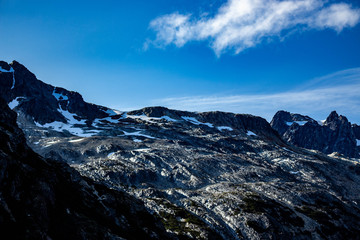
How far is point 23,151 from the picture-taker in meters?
38.0

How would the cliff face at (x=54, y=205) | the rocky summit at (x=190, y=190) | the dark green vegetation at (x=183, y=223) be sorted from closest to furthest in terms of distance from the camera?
the cliff face at (x=54, y=205) → the rocky summit at (x=190, y=190) → the dark green vegetation at (x=183, y=223)

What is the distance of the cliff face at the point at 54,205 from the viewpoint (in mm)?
26047

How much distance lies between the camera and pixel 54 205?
1261 inches

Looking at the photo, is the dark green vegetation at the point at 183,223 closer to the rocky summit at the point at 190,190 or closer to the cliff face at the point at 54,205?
the rocky summit at the point at 190,190

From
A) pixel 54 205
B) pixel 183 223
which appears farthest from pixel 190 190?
pixel 54 205

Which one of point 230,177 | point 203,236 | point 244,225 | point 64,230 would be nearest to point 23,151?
point 64,230

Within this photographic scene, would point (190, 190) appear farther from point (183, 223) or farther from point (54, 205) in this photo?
point (54, 205)

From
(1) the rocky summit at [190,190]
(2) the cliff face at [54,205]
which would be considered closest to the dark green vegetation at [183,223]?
(1) the rocky summit at [190,190]

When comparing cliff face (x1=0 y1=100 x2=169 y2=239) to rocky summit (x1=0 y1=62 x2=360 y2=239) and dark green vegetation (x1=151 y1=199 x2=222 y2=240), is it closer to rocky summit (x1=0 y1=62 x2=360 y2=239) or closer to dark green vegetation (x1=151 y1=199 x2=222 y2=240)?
rocky summit (x1=0 y1=62 x2=360 y2=239)

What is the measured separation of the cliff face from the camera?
26.0 metres

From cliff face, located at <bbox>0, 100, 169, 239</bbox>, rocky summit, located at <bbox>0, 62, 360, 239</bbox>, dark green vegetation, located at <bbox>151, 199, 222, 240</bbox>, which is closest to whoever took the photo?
cliff face, located at <bbox>0, 100, 169, 239</bbox>

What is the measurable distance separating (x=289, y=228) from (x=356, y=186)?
101836 mm

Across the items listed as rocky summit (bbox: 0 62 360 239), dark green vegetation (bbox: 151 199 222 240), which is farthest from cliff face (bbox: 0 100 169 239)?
dark green vegetation (bbox: 151 199 222 240)

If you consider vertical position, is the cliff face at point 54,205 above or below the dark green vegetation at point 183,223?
above
